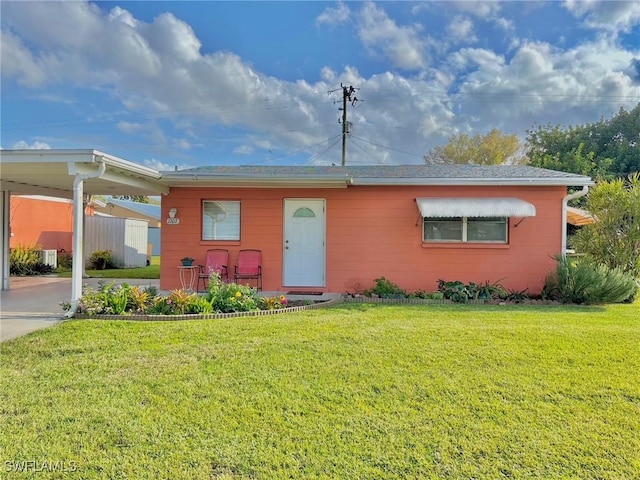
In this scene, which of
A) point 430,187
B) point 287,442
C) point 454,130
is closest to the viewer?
point 287,442

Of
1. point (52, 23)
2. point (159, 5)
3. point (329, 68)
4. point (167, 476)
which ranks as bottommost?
point (167, 476)

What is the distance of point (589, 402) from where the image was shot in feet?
13.4

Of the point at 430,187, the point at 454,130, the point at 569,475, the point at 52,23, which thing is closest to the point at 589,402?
the point at 569,475

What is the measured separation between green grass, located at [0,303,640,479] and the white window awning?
3.91 metres

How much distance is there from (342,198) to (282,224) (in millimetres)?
2056

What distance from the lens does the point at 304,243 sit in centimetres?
1148

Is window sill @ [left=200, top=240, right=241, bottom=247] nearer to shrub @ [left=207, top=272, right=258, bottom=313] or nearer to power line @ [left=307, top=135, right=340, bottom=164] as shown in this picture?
shrub @ [left=207, top=272, right=258, bottom=313]

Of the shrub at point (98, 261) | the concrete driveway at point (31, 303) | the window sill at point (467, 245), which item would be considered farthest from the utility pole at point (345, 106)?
the concrete driveway at point (31, 303)

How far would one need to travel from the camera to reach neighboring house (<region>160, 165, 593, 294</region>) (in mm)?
10648

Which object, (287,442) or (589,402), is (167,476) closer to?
(287,442)

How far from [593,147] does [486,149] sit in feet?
28.2

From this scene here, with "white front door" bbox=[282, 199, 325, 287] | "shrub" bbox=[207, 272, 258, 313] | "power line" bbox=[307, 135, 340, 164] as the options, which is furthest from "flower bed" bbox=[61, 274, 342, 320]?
"power line" bbox=[307, 135, 340, 164]

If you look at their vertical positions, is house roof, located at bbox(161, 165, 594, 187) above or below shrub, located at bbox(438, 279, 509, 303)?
above

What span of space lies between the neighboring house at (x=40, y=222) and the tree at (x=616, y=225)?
72.3ft
